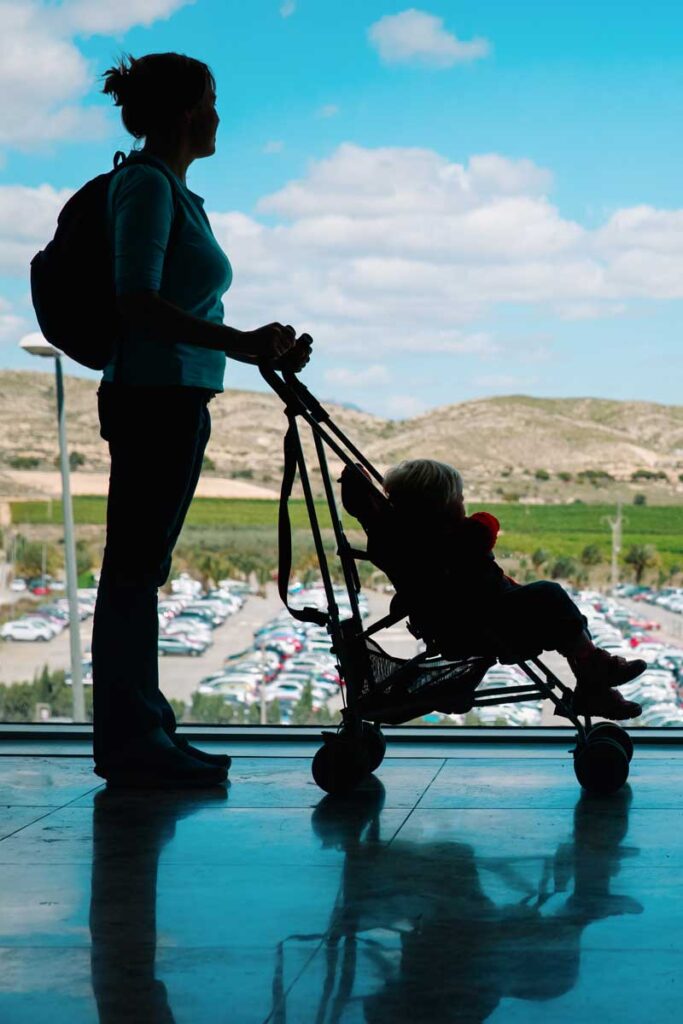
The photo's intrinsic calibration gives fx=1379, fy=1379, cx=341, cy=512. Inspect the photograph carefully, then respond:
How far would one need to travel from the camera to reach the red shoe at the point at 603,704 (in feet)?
9.53

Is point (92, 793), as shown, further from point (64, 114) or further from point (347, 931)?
point (64, 114)

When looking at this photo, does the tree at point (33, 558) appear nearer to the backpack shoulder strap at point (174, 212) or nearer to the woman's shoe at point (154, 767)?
the woman's shoe at point (154, 767)

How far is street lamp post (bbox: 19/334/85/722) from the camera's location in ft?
13.6

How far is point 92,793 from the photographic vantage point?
9.72 feet

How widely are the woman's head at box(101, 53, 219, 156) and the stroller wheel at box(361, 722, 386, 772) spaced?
4.37 ft

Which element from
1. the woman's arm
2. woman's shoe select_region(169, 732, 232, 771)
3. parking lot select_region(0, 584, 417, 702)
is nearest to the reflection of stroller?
the woman's arm

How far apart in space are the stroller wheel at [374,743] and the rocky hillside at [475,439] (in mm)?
1194

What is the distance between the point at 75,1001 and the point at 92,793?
1345mm

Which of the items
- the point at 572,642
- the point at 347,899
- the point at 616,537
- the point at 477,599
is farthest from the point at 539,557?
the point at 347,899

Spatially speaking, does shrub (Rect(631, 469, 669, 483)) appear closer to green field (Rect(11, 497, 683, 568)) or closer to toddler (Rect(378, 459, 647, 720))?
green field (Rect(11, 497, 683, 568))

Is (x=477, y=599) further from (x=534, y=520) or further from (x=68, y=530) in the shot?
(x=68, y=530)

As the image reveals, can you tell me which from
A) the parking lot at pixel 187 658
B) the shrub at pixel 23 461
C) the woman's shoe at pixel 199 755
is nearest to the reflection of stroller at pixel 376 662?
the woman's shoe at pixel 199 755

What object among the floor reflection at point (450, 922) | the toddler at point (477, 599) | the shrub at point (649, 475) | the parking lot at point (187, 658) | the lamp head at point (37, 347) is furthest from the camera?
the shrub at point (649, 475)

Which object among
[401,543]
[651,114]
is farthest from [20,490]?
[651,114]
